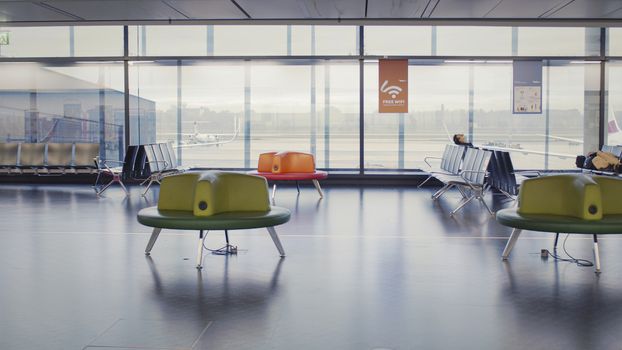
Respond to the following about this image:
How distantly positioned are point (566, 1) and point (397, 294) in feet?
14.8

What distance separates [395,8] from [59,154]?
7.29 metres

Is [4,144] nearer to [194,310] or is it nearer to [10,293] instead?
[10,293]

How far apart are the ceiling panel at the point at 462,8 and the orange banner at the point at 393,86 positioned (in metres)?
4.70

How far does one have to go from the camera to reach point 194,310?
3691 millimetres

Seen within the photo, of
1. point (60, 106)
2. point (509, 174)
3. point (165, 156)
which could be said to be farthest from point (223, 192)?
point (60, 106)

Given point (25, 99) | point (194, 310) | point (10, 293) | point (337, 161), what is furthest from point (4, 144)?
point (194, 310)

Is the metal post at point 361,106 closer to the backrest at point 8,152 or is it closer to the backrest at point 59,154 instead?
the backrest at point 59,154

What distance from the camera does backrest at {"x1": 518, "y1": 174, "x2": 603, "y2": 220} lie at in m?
5.02

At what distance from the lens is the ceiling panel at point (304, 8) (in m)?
7.62

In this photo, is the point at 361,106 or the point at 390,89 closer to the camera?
the point at 390,89

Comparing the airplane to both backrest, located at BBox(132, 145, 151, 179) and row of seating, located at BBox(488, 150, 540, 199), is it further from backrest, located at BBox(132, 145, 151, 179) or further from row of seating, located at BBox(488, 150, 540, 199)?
row of seating, located at BBox(488, 150, 540, 199)

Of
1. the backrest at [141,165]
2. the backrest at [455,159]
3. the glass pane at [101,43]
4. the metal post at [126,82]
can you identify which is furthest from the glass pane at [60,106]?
the backrest at [455,159]

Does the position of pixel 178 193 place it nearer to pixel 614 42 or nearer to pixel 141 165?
pixel 141 165

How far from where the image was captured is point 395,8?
25.7 feet
